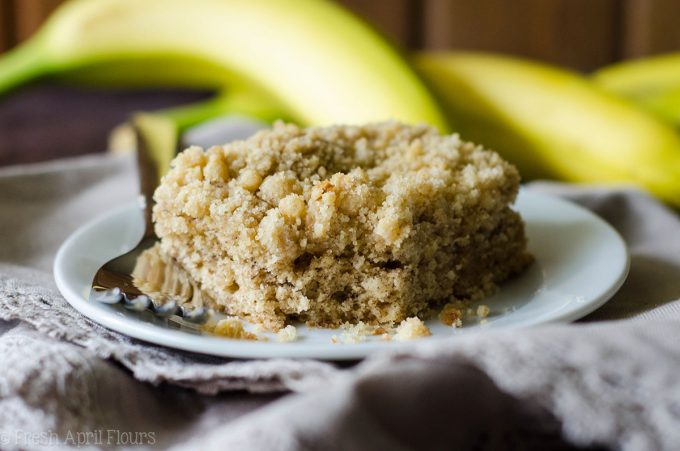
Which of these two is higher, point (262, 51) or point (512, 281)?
point (262, 51)

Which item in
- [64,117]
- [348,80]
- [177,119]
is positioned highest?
[348,80]

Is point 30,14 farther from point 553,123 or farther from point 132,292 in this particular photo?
point 132,292

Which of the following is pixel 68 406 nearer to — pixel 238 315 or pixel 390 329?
pixel 238 315

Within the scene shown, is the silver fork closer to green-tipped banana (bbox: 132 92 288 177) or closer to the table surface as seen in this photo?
green-tipped banana (bbox: 132 92 288 177)

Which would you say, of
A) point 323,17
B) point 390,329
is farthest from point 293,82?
point 390,329

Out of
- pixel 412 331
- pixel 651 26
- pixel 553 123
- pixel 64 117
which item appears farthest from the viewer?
pixel 651 26

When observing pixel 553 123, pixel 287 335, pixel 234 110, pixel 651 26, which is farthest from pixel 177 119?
pixel 651 26

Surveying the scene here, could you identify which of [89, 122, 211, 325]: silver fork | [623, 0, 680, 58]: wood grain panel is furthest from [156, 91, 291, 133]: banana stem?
[623, 0, 680, 58]: wood grain panel

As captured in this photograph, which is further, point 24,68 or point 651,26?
point 651,26
